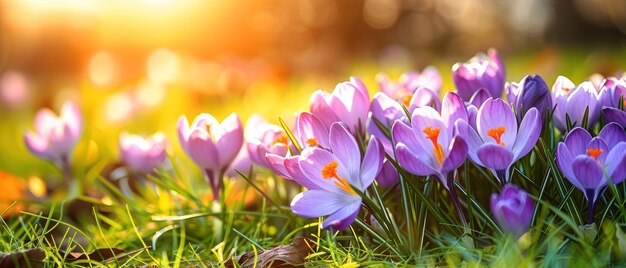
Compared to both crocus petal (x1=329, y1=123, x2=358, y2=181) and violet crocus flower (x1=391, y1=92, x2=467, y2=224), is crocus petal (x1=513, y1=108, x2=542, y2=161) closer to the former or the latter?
violet crocus flower (x1=391, y1=92, x2=467, y2=224)

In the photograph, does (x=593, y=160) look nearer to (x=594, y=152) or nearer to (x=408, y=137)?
(x=594, y=152)

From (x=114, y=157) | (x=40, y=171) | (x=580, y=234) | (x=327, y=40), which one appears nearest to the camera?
(x=580, y=234)

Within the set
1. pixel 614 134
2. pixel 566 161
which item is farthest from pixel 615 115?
pixel 566 161

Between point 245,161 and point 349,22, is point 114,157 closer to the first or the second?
point 245,161

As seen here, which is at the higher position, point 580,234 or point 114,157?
point 580,234

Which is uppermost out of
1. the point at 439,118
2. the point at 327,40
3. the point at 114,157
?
the point at 439,118

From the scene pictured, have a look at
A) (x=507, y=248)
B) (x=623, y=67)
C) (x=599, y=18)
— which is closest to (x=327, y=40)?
(x=599, y=18)

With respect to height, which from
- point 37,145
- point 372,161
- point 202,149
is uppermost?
point 372,161
